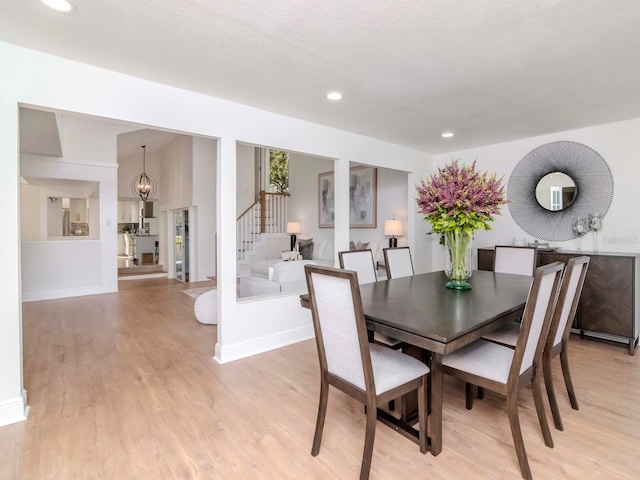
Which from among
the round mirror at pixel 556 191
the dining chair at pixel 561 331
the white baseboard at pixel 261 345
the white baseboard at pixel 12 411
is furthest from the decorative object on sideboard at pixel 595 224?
the white baseboard at pixel 12 411

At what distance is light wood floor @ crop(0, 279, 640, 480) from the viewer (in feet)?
5.58

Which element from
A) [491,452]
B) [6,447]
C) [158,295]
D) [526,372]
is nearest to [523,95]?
[526,372]

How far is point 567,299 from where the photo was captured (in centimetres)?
205

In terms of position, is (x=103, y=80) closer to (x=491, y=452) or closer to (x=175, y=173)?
(x=491, y=452)

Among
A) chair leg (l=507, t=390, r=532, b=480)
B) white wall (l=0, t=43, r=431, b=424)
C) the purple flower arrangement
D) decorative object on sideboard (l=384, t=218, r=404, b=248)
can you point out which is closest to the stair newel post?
decorative object on sideboard (l=384, t=218, r=404, b=248)

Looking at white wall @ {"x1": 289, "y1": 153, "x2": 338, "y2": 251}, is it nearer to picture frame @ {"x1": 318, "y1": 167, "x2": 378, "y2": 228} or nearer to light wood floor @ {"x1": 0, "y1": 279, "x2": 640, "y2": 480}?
picture frame @ {"x1": 318, "y1": 167, "x2": 378, "y2": 228}

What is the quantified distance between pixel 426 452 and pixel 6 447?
2.35 meters

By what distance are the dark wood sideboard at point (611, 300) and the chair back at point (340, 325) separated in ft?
10.7

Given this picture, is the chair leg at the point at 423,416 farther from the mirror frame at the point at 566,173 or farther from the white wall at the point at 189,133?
the mirror frame at the point at 566,173

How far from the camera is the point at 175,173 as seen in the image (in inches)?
333

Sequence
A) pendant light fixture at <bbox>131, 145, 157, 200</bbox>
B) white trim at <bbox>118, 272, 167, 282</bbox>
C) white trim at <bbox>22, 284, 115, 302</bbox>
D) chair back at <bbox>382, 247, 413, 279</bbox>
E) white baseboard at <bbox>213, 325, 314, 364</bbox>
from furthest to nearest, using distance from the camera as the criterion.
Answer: pendant light fixture at <bbox>131, 145, 157, 200</bbox> → white trim at <bbox>118, 272, 167, 282</bbox> → white trim at <bbox>22, 284, 115, 302</bbox> → chair back at <bbox>382, 247, 413, 279</bbox> → white baseboard at <bbox>213, 325, 314, 364</bbox>

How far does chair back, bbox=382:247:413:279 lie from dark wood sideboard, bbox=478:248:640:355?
1.82 metres

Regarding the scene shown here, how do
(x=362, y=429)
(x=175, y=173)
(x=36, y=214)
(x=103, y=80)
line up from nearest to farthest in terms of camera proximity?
(x=362, y=429) → (x=103, y=80) → (x=36, y=214) → (x=175, y=173)

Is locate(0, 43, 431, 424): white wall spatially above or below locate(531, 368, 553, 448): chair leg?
above
